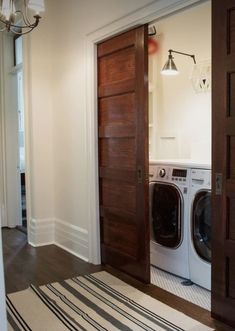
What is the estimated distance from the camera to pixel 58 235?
4.11m

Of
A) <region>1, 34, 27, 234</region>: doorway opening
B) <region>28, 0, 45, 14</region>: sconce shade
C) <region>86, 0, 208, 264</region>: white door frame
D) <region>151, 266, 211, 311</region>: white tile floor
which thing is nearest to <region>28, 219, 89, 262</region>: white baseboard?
<region>86, 0, 208, 264</region>: white door frame

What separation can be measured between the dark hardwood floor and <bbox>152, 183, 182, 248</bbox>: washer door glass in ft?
1.49

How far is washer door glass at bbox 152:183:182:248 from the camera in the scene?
3.02 metres

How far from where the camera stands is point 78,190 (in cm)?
371

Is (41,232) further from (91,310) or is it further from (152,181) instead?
(91,310)

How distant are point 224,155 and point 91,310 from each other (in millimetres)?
1425

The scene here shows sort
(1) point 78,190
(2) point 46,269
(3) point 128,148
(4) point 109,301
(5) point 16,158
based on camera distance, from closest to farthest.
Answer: (4) point 109,301 < (3) point 128,148 < (2) point 46,269 < (1) point 78,190 < (5) point 16,158

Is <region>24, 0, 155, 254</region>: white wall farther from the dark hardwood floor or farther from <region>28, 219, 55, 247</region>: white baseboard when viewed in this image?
the dark hardwood floor

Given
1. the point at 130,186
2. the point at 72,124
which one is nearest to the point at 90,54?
the point at 72,124

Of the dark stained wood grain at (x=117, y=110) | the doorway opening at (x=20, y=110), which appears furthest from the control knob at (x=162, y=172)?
the doorway opening at (x=20, y=110)

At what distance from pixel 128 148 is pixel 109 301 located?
1.25 metres

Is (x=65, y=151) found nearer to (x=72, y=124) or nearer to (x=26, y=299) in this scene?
(x=72, y=124)

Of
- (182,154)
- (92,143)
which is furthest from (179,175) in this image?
(182,154)

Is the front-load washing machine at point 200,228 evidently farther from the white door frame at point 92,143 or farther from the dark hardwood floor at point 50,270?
the white door frame at point 92,143
